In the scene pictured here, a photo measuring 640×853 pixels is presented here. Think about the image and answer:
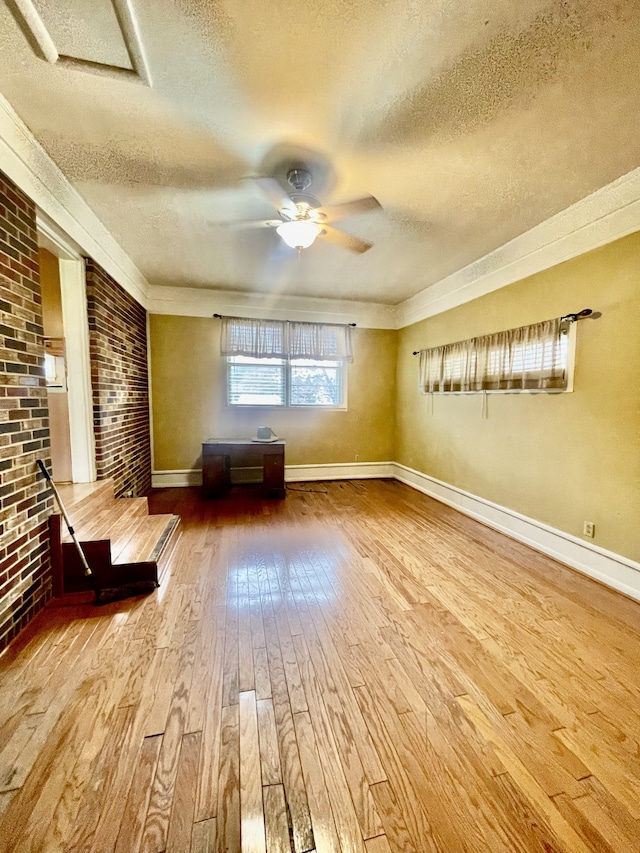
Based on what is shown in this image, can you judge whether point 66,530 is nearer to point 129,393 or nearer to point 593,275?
point 129,393

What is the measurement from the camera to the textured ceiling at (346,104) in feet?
4.09

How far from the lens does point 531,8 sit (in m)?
1.21

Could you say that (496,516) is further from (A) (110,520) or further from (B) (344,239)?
(A) (110,520)

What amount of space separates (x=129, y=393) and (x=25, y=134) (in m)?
2.32

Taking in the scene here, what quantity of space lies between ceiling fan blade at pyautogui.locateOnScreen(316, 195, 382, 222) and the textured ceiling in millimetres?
193

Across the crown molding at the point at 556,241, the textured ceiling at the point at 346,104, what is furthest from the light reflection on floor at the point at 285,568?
the crown molding at the point at 556,241

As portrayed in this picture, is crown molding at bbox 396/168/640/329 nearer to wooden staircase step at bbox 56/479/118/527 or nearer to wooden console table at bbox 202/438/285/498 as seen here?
wooden console table at bbox 202/438/285/498

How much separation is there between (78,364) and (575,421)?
3.92 m

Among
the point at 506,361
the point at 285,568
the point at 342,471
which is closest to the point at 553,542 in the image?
the point at 506,361

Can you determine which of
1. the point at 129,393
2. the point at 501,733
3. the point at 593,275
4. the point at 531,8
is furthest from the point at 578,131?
the point at 129,393

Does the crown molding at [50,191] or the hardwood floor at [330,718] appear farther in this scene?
the crown molding at [50,191]

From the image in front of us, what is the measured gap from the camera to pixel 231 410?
4875 mm

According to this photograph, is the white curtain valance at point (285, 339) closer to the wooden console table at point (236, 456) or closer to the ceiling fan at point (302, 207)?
the wooden console table at point (236, 456)

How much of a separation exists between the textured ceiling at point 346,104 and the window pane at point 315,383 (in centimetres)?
253
